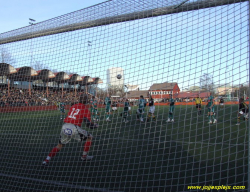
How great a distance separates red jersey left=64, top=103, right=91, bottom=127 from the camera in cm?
449

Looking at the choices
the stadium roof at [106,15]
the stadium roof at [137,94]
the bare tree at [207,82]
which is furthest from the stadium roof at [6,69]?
the bare tree at [207,82]

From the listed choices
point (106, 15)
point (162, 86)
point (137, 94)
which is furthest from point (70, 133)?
point (106, 15)

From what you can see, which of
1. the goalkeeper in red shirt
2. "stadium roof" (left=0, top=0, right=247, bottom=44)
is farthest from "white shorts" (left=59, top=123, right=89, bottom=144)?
"stadium roof" (left=0, top=0, right=247, bottom=44)

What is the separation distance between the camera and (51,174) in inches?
163

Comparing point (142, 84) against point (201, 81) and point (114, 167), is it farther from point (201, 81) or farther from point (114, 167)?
point (114, 167)

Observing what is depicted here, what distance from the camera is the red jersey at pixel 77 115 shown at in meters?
4.49

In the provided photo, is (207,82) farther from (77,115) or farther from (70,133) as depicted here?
(70,133)

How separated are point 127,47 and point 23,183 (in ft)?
10.2

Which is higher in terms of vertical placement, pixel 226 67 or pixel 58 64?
pixel 58 64

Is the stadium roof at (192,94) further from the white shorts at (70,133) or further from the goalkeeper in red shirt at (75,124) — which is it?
the white shorts at (70,133)

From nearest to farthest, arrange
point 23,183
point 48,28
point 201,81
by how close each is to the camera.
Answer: point 201,81 < point 23,183 < point 48,28

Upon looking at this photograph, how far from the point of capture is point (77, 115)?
4.50 metres

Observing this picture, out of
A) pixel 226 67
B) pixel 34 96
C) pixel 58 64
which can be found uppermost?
pixel 58 64

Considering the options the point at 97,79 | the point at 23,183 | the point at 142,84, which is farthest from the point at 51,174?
the point at 142,84
